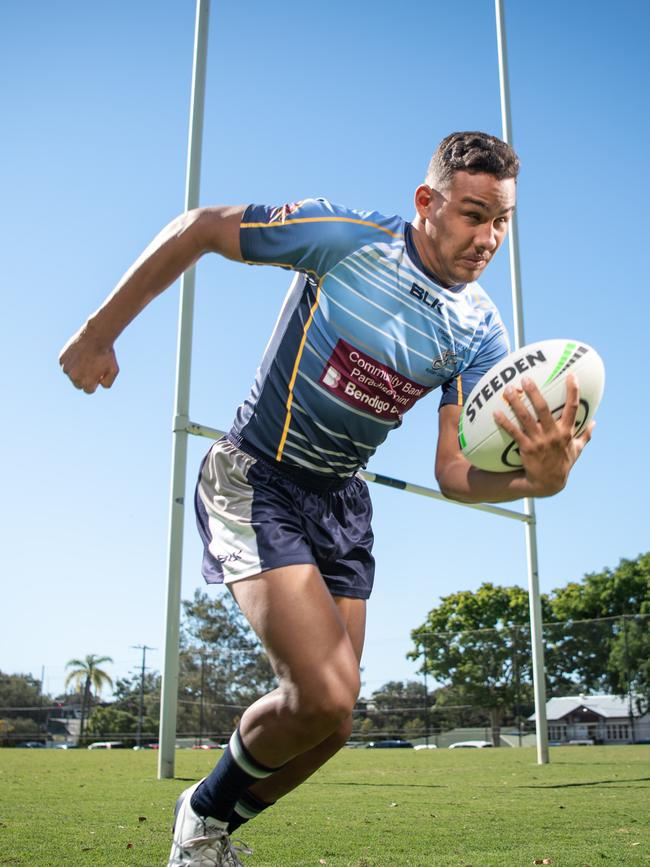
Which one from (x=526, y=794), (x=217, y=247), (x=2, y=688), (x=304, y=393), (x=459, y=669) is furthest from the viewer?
(x=2, y=688)

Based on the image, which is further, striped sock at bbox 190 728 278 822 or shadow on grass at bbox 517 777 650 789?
shadow on grass at bbox 517 777 650 789

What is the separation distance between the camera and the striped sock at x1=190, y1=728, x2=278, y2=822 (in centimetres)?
231

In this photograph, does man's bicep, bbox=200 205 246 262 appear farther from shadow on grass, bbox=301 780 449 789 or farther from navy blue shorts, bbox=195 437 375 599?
shadow on grass, bbox=301 780 449 789

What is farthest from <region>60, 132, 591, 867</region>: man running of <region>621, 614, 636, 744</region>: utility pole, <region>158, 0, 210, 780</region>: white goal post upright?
<region>621, 614, 636, 744</region>: utility pole

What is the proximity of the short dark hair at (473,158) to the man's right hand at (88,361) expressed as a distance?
1074 millimetres

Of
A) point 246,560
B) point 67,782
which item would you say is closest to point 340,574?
point 246,560

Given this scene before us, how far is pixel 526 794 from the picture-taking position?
17.6 ft

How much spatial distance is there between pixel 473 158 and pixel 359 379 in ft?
2.27

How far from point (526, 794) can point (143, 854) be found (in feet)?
10.2

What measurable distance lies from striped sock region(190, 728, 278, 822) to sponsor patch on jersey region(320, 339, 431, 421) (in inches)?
37.7

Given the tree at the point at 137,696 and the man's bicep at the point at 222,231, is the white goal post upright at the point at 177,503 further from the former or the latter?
the tree at the point at 137,696

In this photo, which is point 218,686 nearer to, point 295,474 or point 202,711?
point 202,711

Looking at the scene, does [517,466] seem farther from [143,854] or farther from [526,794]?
[526,794]

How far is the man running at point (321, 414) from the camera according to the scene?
A: 2213 millimetres
